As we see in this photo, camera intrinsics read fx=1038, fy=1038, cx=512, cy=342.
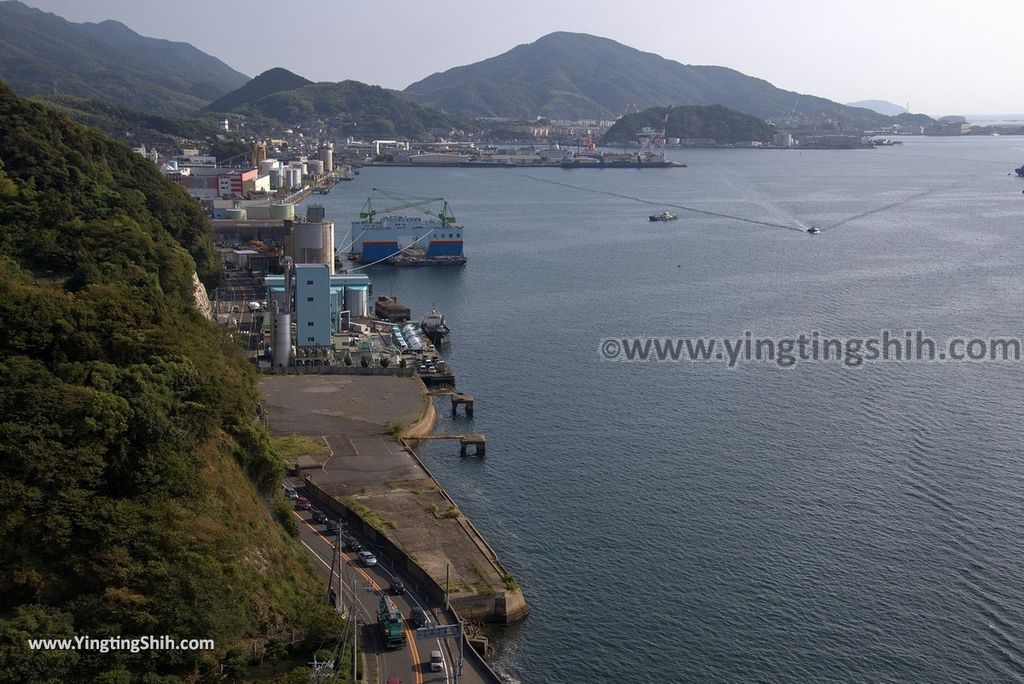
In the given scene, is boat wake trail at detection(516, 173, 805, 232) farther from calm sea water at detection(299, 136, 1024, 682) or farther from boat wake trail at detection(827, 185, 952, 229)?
calm sea water at detection(299, 136, 1024, 682)

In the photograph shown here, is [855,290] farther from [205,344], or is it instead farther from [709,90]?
[709,90]

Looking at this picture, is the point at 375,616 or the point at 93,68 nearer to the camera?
the point at 375,616

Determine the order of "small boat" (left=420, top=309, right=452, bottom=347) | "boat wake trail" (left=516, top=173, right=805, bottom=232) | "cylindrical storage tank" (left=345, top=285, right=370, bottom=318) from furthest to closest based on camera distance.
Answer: "boat wake trail" (left=516, top=173, right=805, bottom=232)
"cylindrical storage tank" (left=345, top=285, right=370, bottom=318)
"small boat" (left=420, top=309, right=452, bottom=347)

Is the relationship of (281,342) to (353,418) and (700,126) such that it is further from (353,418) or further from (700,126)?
(700,126)

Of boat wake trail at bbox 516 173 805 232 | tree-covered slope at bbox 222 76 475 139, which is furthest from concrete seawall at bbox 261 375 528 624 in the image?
tree-covered slope at bbox 222 76 475 139

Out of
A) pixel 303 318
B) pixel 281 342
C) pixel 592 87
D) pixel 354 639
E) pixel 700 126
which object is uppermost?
pixel 592 87

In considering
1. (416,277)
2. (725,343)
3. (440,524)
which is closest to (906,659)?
(440,524)

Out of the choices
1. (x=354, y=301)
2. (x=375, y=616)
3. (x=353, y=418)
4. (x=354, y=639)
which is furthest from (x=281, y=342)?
(x=354, y=639)
